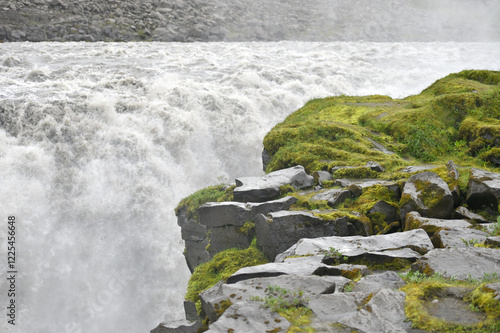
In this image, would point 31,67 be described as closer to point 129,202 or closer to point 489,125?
point 129,202

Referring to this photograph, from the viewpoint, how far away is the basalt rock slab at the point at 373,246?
6.19 m

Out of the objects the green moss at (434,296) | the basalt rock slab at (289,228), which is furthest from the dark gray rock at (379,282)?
the basalt rock slab at (289,228)

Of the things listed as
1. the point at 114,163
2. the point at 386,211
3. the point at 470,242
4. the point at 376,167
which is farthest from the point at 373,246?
the point at 114,163

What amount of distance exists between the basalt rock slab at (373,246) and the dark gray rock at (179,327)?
4.87ft

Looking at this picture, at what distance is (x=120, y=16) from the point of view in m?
42.8

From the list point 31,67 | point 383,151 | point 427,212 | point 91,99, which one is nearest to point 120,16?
point 31,67

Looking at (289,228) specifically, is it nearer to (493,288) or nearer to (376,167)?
(376,167)

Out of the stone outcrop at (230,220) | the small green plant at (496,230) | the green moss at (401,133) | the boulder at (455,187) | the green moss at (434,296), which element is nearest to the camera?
the green moss at (434,296)

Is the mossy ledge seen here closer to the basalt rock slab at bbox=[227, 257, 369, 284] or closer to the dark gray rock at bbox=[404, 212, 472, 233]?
the dark gray rock at bbox=[404, 212, 472, 233]

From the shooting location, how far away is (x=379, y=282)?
519 cm

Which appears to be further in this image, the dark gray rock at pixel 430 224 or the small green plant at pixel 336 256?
the dark gray rock at pixel 430 224

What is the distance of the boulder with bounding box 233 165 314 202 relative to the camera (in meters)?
9.03

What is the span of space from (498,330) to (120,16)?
44196 mm

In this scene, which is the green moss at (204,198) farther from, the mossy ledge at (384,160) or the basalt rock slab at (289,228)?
the basalt rock slab at (289,228)
